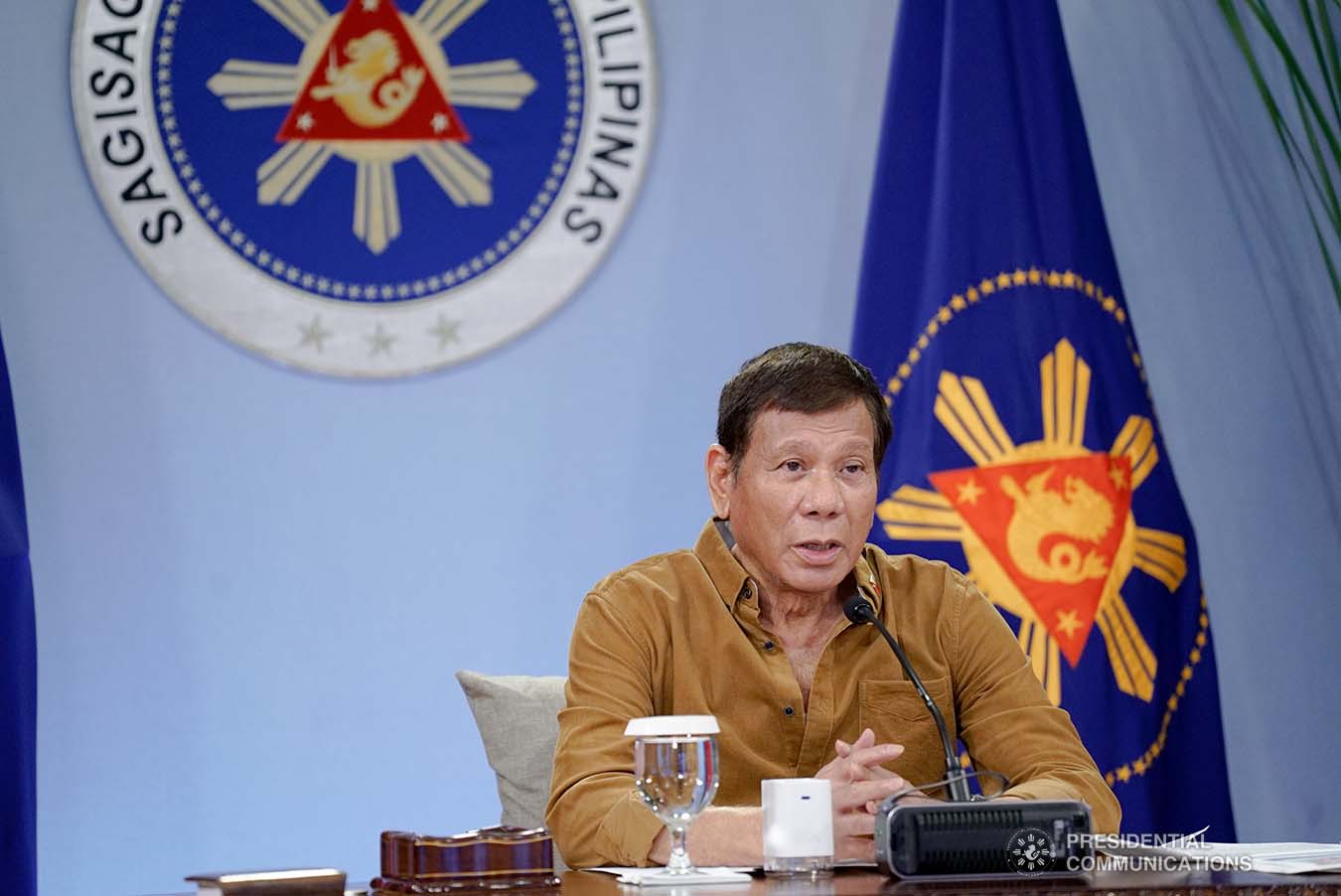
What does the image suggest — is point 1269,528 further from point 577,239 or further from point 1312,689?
point 577,239

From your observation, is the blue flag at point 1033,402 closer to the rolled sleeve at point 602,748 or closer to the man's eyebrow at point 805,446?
the man's eyebrow at point 805,446

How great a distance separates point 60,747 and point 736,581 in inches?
60.2

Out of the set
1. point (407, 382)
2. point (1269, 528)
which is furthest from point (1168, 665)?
point (407, 382)

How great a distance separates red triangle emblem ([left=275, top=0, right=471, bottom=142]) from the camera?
306cm

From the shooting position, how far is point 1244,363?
127 inches

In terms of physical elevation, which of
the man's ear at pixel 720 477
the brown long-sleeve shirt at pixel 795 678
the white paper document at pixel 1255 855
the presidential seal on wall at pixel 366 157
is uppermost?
the presidential seal on wall at pixel 366 157

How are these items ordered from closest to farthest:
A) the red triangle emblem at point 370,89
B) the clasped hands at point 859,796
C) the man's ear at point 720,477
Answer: the clasped hands at point 859,796 → the man's ear at point 720,477 → the red triangle emblem at point 370,89

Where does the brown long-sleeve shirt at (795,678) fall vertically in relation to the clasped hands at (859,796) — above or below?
above

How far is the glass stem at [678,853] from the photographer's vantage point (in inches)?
58.5

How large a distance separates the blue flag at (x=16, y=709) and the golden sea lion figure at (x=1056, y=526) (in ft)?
5.60

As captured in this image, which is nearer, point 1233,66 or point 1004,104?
point 1004,104

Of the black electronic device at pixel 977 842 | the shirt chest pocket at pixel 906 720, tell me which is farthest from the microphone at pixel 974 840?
the shirt chest pocket at pixel 906 720

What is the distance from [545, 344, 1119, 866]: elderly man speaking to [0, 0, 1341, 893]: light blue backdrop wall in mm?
995

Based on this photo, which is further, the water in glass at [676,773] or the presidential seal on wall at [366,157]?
the presidential seal on wall at [366,157]
